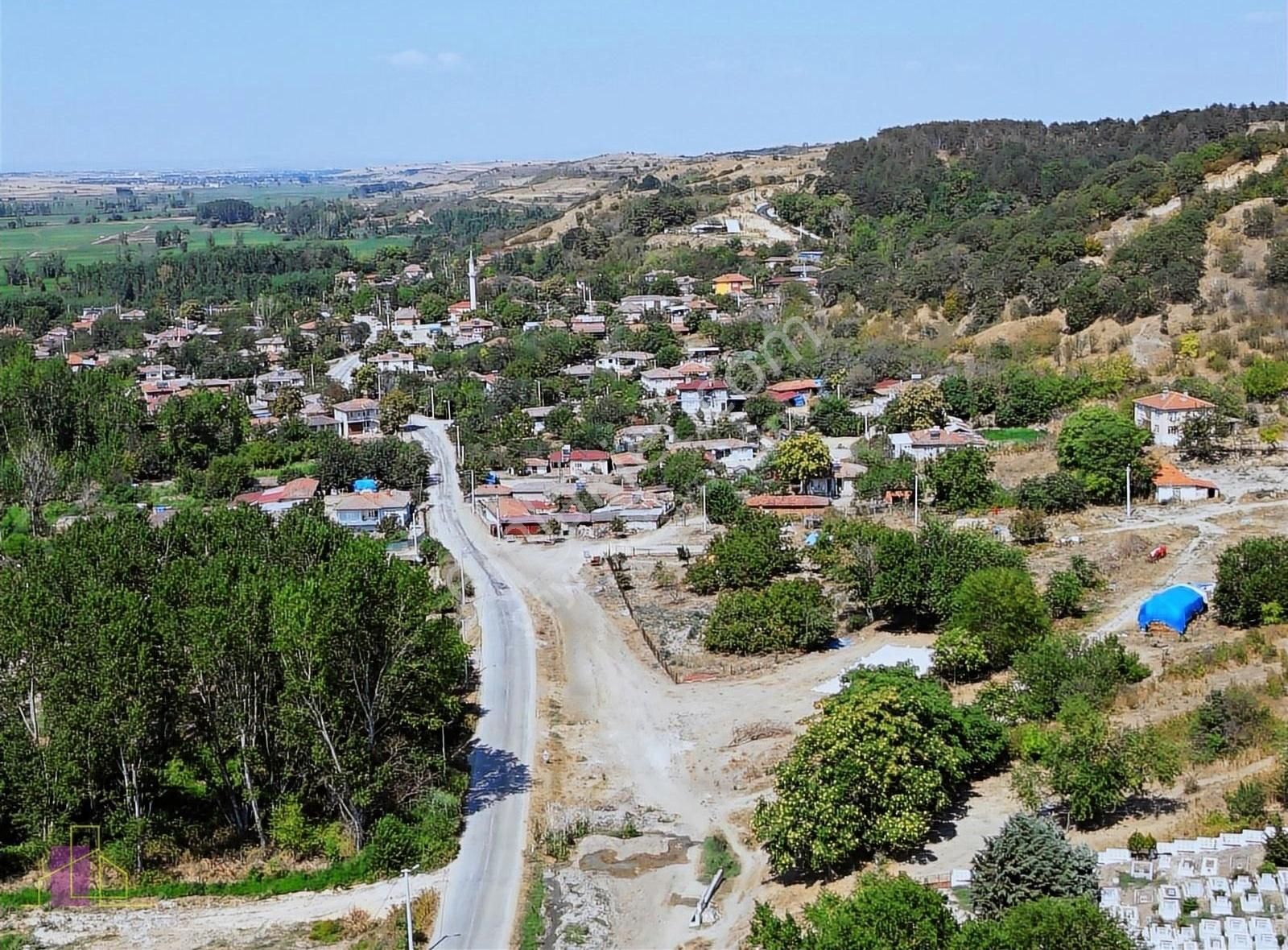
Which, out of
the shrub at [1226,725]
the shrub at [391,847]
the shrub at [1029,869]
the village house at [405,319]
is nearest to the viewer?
the shrub at [1029,869]

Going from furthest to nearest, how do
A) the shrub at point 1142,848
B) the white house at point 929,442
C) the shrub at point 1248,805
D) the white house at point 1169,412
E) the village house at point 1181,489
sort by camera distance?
the white house at point 929,442, the white house at point 1169,412, the village house at point 1181,489, the shrub at point 1248,805, the shrub at point 1142,848

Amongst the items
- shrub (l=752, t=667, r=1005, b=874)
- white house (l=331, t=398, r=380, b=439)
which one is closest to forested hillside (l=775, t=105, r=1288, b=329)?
white house (l=331, t=398, r=380, b=439)

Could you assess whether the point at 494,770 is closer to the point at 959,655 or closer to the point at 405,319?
the point at 959,655

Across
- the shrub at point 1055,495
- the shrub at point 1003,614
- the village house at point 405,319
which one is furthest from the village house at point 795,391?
the village house at point 405,319

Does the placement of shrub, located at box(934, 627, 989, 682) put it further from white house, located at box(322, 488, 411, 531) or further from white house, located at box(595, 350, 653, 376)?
white house, located at box(595, 350, 653, 376)

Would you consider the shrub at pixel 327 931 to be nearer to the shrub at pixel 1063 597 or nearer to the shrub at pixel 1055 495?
the shrub at pixel 1063 597

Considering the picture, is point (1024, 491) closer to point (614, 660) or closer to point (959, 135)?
point (614, 660)
